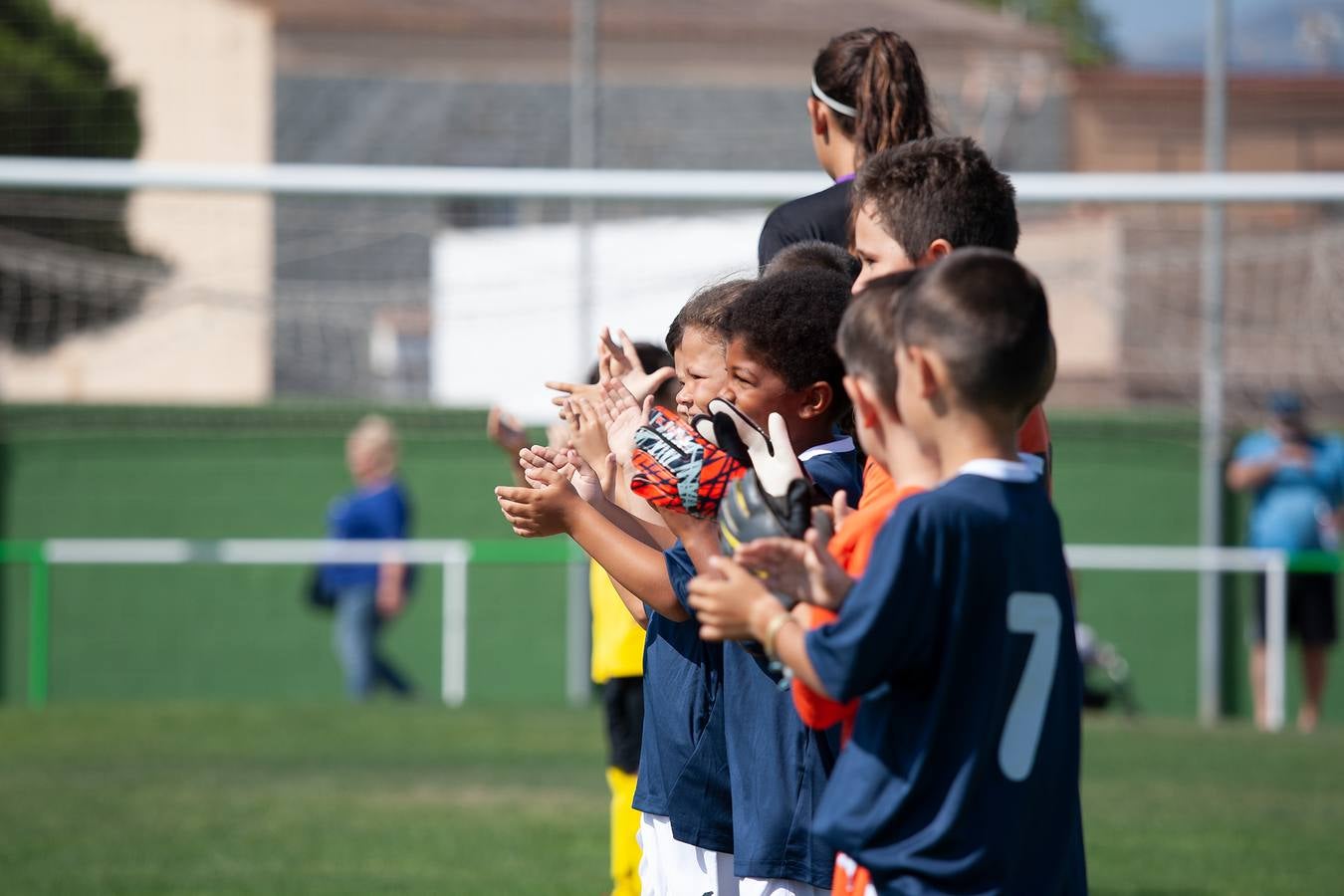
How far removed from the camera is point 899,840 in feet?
7.24

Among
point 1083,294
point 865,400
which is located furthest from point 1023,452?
point 1083,294

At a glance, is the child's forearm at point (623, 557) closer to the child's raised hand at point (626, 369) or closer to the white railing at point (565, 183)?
the child's raised hand at point (626, 369)

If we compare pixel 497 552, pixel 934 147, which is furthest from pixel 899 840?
pixel 497 552

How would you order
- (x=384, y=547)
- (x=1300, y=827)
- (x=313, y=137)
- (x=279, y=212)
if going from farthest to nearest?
(x=313, y=137) → (x=279, y=212) → (x=384, y=547) → (x=1300, y=827)

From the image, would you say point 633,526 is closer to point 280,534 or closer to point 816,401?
point 816,401

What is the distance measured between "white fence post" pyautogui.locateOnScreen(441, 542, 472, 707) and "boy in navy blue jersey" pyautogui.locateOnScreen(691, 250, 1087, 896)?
1027 centimetres

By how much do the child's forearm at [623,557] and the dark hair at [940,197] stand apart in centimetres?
70

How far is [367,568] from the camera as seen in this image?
38.2 feet

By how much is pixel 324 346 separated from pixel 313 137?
7.17 meters

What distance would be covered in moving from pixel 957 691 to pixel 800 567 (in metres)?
0.28

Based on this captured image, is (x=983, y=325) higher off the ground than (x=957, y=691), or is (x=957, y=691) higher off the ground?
(x=983, y=325)

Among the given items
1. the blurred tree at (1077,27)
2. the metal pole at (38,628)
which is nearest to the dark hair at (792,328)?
the metal pole at (38,628)

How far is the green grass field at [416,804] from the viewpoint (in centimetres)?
584

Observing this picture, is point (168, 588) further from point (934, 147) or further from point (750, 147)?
point (934, 147)
